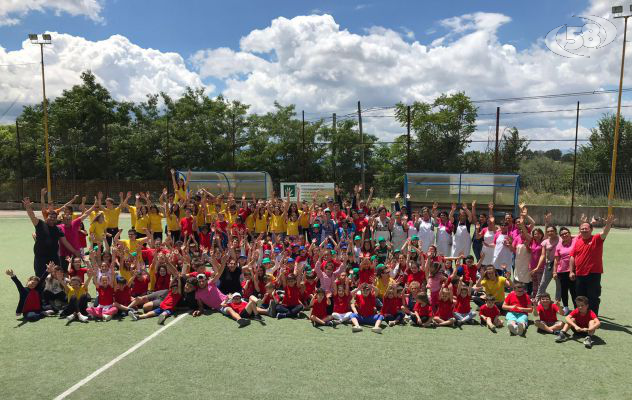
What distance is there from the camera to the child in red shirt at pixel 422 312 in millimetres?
7336

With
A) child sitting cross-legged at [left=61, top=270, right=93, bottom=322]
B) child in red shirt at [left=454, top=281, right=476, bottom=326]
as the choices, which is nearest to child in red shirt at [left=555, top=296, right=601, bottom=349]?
child in red shirt at [left=454, top=281, right=476, bottom=326]

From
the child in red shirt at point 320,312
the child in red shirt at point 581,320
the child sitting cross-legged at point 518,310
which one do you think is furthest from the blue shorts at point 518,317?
the child in red shirt at point 320,312

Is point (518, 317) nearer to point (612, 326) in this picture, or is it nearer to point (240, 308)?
point (612, 326)

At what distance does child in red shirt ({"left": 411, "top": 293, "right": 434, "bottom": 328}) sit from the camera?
7.34 m

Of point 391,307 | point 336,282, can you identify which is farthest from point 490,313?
point 336,282

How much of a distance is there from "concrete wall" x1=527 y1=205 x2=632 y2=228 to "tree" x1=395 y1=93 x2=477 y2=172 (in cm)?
705

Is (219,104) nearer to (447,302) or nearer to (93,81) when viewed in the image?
(93,81)

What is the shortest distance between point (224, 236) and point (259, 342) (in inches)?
212

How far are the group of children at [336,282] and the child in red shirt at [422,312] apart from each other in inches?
0.7

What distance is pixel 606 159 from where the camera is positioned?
3088 centimetres

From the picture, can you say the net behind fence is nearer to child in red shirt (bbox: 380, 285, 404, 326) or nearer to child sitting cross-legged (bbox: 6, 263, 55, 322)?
child in red shirt (bbox: 380, 285, 404, 326)

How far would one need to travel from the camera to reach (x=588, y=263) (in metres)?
7.23

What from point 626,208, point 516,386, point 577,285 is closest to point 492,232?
point 577,285

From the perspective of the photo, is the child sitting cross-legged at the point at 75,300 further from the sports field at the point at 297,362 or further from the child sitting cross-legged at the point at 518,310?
the child sitting cross-legged at the point at 518,310
